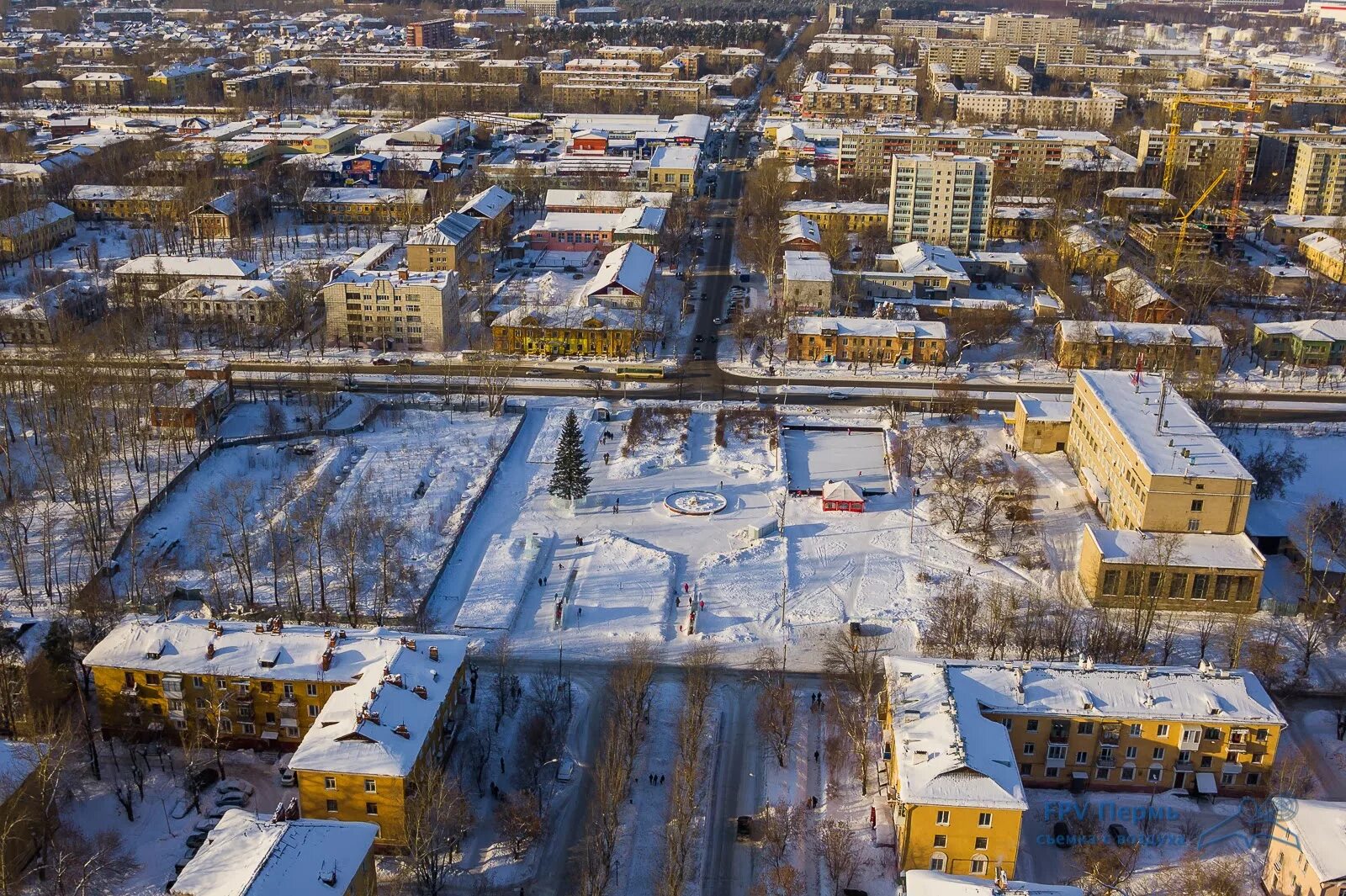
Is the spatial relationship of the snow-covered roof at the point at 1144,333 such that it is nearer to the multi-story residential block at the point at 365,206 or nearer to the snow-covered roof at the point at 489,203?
the snow-covered roof at the point at 489,203

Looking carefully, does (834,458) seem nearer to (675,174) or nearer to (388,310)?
(388,310)

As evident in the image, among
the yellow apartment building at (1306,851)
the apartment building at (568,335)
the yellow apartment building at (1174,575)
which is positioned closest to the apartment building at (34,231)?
the apartment building at (568,335)

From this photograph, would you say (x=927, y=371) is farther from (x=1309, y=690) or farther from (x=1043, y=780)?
(x=1043, y=780)

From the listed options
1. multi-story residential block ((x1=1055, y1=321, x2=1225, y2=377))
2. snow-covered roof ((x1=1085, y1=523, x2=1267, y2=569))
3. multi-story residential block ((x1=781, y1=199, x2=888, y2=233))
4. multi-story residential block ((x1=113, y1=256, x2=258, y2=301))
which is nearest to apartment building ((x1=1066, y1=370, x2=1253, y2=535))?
snow-covered roof ((x1=1085, y1=523, x2=1267, y2=569))

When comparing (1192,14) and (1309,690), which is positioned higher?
(1192,14)

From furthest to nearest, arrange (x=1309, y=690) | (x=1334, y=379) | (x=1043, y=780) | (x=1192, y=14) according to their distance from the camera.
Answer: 1. (x=1192, y=14)
2. (x=1334, y=379)
3. (x=1309, y=690)
4. (x=1043, y=780)

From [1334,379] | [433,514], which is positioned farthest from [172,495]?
[1334,379]

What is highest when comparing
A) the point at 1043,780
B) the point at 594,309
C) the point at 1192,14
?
the point at 1192,14
